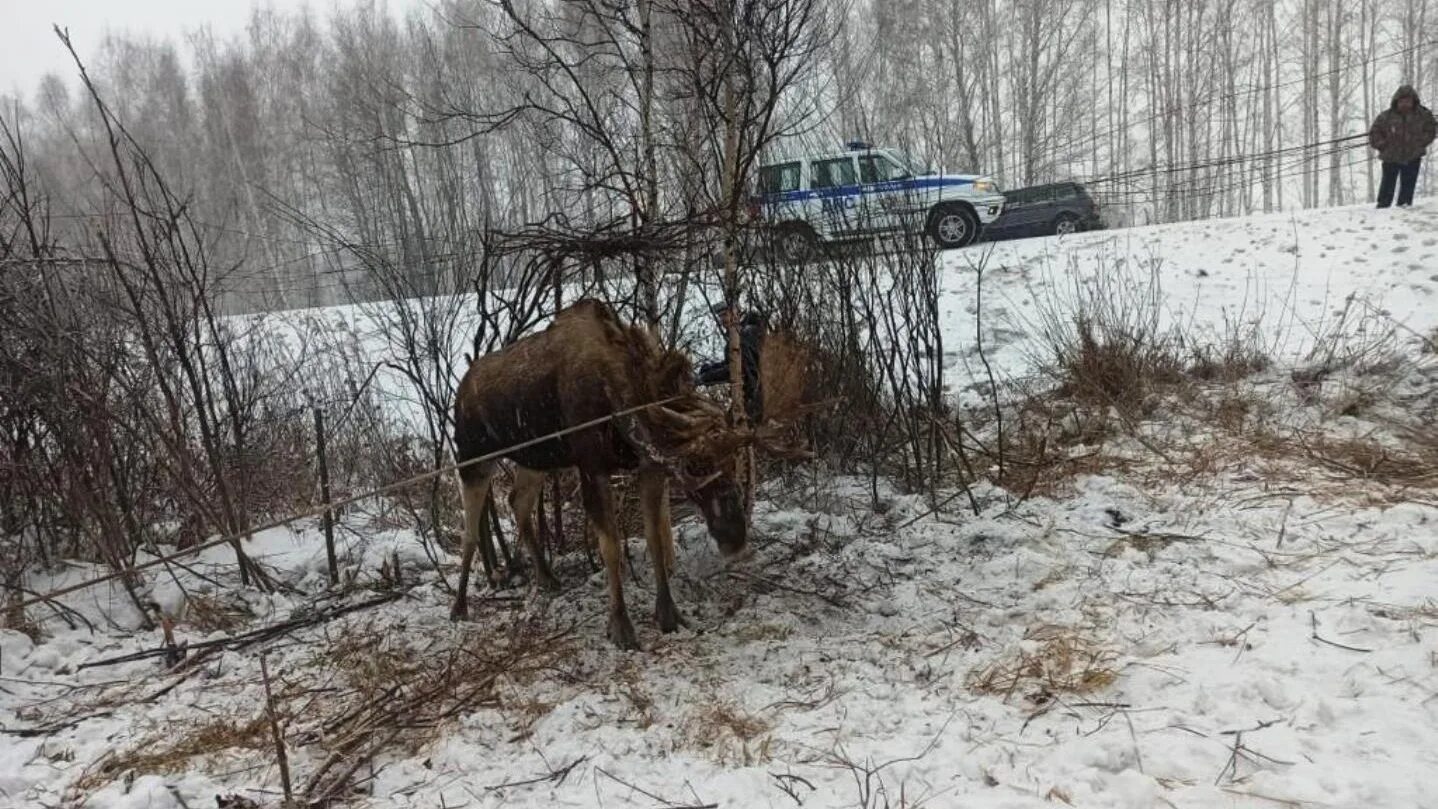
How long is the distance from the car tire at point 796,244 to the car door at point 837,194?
0.23 metres

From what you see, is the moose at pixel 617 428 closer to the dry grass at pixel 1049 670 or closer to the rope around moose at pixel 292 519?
the rope around moose at pixel 292 519

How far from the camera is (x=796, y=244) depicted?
679 cm

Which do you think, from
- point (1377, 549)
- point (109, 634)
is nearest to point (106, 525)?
point (109, 634)

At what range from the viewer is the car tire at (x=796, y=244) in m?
6.67

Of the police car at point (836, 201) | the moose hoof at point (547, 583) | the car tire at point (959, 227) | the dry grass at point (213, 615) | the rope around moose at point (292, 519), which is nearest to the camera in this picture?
the rope around moose at point (292, 519)

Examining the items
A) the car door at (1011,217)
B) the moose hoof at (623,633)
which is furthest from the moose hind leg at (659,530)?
the car door at (1011,217)

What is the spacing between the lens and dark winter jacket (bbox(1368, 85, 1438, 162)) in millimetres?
12703

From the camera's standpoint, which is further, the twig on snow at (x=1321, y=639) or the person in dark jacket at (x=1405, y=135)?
the person in dark jacket at (x=1405, y=135)

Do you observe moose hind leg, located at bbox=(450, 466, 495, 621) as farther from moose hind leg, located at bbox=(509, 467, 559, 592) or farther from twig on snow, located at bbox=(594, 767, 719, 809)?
twig on snow, located at bbox=(594, 767, 719, 809)

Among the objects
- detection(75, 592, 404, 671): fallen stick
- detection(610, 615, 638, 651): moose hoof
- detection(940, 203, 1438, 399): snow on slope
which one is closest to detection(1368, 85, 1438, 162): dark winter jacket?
detection(940, 203, 1438, 399): snow on slope

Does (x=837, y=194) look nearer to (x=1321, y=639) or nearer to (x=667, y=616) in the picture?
(x=667, y=616)

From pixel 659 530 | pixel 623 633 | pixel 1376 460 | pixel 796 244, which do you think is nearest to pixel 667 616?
pixel 623 633

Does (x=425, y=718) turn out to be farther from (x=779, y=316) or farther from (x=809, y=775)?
(x=779, y=316)

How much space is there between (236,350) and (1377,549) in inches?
374
